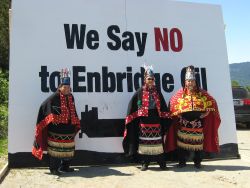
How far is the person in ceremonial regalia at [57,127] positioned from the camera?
7340 millimetres

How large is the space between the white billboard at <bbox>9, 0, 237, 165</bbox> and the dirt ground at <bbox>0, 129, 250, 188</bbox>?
2.12 ft

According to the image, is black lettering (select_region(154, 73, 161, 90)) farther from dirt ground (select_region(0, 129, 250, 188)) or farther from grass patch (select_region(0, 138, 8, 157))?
grass patch (select_region(0, 138, 8, 157))

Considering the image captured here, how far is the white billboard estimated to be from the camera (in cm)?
796

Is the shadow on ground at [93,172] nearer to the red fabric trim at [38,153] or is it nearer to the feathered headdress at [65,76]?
the red fabric trim at [38,153]

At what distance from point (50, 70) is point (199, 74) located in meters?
3.08

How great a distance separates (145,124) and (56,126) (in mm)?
1558

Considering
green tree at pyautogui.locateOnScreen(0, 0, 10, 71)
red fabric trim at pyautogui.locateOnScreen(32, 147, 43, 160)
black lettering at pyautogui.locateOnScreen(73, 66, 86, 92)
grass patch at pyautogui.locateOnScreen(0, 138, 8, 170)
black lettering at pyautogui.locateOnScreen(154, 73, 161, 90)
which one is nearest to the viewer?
red fabric trim at pyautogui.locateOnScreen(32, 147, 43, 160)

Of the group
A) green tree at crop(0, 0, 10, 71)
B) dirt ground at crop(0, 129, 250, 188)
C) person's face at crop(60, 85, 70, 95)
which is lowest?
dirt ground at crop(0, 129, 250, 188)

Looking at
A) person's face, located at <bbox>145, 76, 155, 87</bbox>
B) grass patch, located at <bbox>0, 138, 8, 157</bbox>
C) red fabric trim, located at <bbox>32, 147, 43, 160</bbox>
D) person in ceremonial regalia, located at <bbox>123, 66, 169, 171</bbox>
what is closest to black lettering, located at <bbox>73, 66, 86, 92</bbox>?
person in ceremonial regalia, located at <bbox>123, 66, 169, 171</bbox>

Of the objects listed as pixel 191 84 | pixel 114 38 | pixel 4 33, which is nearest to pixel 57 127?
pixel 114 38

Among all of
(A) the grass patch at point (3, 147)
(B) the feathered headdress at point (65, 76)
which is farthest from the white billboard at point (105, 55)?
(A) the grass patch at point (3, 147)

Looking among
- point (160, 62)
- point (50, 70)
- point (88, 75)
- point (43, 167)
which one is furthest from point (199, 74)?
point (43, 167)

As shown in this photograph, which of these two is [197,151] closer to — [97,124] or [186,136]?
[186,136]

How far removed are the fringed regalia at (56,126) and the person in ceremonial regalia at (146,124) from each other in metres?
1.07
